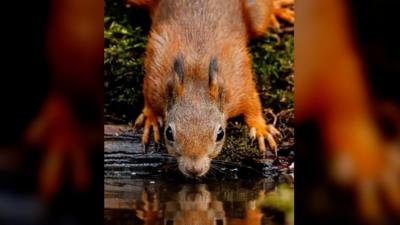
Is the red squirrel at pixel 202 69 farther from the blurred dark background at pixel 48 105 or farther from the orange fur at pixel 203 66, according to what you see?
the blurred dark background at pixel 48 105

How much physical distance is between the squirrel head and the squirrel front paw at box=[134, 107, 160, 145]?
69 millimetres

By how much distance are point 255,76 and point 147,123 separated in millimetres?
392

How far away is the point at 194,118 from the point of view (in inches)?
70.0

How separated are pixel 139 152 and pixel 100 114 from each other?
18cm

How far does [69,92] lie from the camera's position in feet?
6.18

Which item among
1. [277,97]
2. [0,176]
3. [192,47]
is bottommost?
[0,176]

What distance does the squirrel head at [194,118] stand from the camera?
1.75 metres

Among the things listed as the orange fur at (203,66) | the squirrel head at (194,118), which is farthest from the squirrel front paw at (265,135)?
the squirrel head at (194,118)

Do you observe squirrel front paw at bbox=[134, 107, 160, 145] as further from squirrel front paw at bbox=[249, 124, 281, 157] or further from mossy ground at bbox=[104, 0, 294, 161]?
squirrel front paw at bbox=[249, 124, 281, 157]

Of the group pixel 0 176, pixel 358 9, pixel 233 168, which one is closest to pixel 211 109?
pixel 233 168

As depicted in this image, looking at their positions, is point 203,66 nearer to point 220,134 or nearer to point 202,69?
point 202,69

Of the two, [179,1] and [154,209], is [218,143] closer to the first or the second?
[154,209]

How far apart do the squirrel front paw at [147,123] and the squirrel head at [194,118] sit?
0.23 feet

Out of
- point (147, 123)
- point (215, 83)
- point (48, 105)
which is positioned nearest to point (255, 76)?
point (215, 83)
